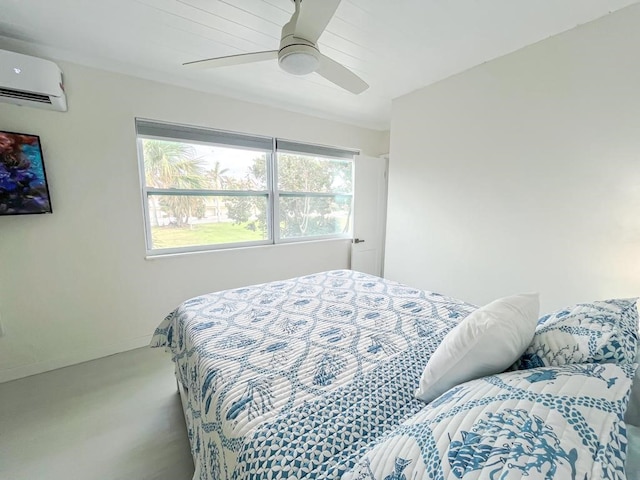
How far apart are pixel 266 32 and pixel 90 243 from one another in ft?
6.99

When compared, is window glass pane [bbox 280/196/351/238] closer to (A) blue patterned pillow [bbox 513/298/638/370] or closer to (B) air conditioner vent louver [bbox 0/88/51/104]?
(B) air conditioner vent louver [bbox 0/88/51/104]

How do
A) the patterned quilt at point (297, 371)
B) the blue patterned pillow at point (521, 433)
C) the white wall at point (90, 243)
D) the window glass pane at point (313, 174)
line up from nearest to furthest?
1. the blue patterned pillow at point (521, 433)
2. the patterned quilt at point (297, 371)
3. the white wall at point (90, 243)
4. the window glass pane at point (313, 174)

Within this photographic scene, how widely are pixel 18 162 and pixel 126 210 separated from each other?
0.69 meters

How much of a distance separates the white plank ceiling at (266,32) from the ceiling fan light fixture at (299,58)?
372 mm

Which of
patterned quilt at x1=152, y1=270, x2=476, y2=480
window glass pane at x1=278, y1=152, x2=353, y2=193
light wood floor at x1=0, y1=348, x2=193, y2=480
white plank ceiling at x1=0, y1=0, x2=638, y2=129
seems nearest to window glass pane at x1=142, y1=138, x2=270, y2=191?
window glass pane at x1=278, y1=152, x2=353, y2=193

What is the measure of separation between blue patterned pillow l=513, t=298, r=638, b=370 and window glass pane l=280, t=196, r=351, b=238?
107 inches

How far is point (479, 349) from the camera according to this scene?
818 millimetres

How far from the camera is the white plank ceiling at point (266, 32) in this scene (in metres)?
1.53

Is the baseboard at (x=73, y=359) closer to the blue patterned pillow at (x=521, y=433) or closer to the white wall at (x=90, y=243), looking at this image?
the white wall at (x=90, y=243)

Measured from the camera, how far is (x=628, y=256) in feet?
5.31

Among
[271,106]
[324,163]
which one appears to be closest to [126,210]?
[271,106]

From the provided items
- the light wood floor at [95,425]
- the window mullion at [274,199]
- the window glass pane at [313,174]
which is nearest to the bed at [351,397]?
the light wood floor at [95,425]

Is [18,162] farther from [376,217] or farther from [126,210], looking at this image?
[376,217]

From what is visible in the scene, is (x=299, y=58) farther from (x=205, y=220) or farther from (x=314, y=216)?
(x=314, y=216)
